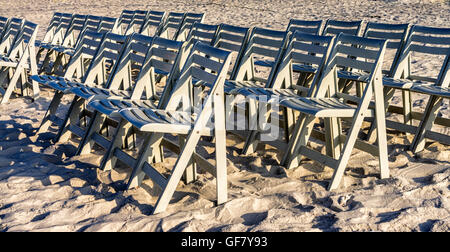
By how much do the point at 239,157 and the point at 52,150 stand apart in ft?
5.32

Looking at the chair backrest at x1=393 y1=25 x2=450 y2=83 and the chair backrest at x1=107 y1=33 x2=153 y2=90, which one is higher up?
the chair backrest at x1=393 y1=25 x2=450 y2=83

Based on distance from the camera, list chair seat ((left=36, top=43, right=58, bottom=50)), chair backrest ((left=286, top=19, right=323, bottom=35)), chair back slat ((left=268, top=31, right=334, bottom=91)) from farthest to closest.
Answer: chair seat ((left=36, top=43, right=58, bottom=50)), chair backrest ((left=286, top=19, right=323, bottom=35)), chair back slat ((left=268, top=31, right=334, bottom=91))

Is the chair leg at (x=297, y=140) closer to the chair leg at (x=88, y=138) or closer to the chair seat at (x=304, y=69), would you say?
the chair seat at (x=304, y=69)

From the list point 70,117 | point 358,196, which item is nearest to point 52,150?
point 70,117

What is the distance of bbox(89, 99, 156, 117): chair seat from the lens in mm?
3861

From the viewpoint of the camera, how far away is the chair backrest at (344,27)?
5713mm

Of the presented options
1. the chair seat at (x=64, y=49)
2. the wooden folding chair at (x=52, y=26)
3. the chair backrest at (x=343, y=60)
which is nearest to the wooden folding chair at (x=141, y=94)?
the chair backrest at (x=343, y=60)

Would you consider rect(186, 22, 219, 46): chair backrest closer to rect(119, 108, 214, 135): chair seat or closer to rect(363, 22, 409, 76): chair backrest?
rect(363, 22, 409, 76): chair backrest

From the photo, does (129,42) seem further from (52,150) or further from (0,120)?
(0,120)

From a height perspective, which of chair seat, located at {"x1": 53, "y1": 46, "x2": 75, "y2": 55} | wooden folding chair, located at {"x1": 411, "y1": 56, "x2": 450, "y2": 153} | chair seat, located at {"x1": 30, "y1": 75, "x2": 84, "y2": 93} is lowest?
chair seat, located at {"x1": 30, "y1": 75, "x2": 84, "y2": 93}

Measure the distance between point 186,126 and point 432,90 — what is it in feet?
7.37

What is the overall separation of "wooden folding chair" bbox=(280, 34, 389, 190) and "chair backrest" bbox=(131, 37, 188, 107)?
828mm

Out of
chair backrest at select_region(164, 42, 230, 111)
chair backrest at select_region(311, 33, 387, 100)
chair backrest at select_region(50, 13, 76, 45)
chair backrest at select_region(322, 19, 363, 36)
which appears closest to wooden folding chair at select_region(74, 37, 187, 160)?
chair backrest at select_region(164, 42, 230, 111)

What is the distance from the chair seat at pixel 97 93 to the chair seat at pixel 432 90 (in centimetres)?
243
